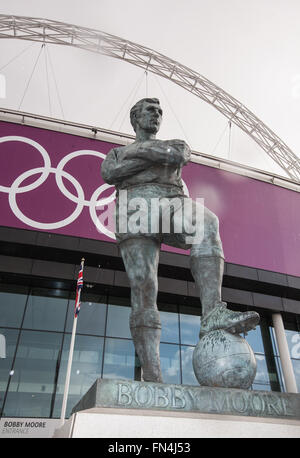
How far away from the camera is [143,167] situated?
3.30m

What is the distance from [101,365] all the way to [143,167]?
1259 cm

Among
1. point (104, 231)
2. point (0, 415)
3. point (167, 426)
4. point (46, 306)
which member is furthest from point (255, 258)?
point (167, 426)

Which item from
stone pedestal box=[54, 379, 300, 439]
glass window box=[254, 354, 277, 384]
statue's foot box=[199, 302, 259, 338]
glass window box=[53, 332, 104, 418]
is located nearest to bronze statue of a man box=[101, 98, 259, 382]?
statue's foot box=[199, 302, 259, 338]

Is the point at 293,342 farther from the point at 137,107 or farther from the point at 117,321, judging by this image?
the point at 137,107

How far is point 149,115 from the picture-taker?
356 cm

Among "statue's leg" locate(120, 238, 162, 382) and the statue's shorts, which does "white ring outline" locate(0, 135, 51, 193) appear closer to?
the statue's shorts

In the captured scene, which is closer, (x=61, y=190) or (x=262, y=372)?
(x=61, y=190)

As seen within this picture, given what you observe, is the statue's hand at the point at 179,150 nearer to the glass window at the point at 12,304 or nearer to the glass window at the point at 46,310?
the glass window at the point at 46,310

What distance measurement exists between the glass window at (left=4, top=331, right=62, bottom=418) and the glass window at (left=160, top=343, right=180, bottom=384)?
14.9 ft

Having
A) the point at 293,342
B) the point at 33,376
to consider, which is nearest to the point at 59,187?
the point at 33,376

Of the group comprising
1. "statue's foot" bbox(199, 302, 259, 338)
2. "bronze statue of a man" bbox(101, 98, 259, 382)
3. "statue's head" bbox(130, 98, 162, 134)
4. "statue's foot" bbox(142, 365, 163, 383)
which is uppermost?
"statue's head" bbox(130, 98, 162, 134)

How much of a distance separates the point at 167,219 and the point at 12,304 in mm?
13017

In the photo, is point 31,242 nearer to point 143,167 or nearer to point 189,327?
point 189,327

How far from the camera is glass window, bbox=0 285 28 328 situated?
13836mm
